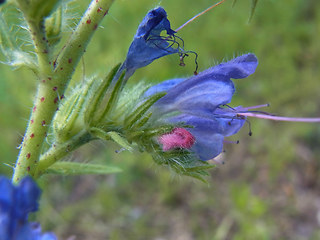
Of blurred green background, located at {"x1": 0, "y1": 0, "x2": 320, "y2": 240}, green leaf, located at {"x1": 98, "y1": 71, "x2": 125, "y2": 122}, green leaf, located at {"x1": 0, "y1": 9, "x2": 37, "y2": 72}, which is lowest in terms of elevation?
blurred green background, located at {"x1": 0, "y1": 0, "x2": 320, "y2": 240}

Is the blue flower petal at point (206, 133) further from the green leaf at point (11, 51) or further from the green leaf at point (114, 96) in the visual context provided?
the green leaf at point (11, 51)

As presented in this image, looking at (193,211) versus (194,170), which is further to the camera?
(193,211)

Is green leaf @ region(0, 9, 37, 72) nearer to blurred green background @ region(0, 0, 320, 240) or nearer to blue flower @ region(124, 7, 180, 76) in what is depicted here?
blue flower @ region(124, 7, 180, 76)

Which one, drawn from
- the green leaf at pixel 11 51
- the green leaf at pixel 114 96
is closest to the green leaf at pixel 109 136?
the green leaf at pixel 114 96

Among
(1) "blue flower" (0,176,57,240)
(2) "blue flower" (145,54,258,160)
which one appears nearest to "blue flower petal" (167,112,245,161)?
(2) "blue flower" (145,54,258,160)

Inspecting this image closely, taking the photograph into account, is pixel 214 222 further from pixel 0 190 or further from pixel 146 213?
pixel 0 190

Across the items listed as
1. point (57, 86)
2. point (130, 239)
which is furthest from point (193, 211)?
point (57, 86)
